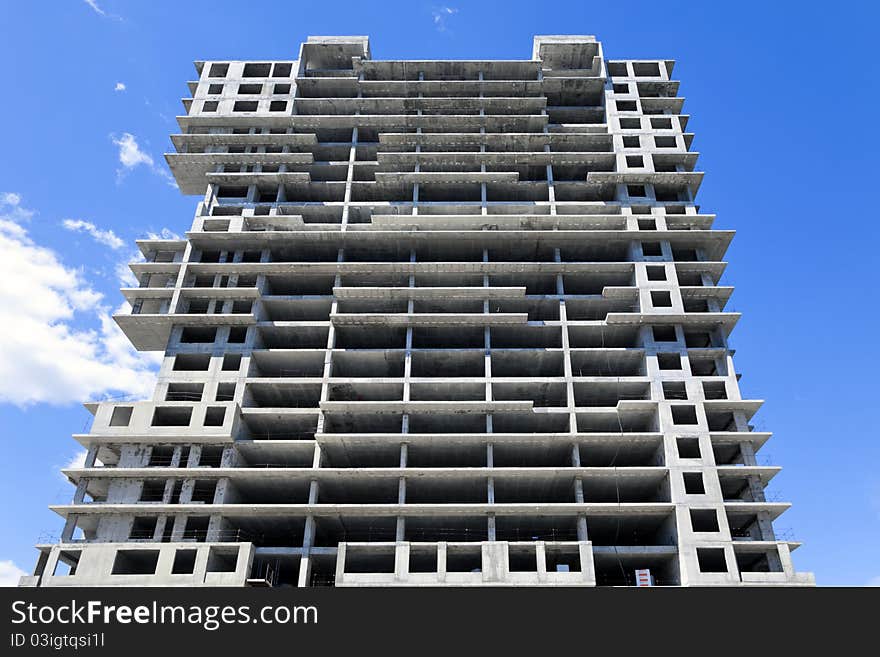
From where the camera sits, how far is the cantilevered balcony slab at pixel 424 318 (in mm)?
52531

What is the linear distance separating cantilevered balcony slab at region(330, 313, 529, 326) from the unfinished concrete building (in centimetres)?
18

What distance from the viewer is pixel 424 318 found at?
5278 cm

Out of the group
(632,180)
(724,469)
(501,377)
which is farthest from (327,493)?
(632,180)

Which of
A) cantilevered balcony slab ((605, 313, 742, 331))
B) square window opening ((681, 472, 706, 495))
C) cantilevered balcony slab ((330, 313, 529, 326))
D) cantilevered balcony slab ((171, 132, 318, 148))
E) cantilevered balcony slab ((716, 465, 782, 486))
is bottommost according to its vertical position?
square window opening ((681, 472, 706, 495))

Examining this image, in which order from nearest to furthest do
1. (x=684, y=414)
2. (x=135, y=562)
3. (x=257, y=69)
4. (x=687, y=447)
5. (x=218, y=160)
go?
(x=135, y=562)
(x=687, y=447)
(x=684, y=414)
(x=218, y=160)
(x=257, y=69)

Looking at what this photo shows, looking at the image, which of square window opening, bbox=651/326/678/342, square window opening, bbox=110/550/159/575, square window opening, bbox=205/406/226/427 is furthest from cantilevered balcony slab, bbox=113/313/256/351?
square window opening, bbox=651/326/678/342

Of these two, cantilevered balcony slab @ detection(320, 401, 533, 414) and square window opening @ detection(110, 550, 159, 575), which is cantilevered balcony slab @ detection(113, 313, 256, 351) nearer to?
cantilevered balcony slab @ detection(320, 401, 533, 414)

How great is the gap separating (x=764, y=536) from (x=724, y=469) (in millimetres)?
4663

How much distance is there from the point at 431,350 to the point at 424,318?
273 centimetres

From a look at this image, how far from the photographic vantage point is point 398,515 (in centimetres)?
4453

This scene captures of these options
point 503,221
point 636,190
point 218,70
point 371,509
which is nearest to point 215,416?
point 371,509

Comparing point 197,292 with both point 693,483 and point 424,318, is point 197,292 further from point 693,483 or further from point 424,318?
point 693,483

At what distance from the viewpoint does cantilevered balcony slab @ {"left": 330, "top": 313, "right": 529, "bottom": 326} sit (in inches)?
2068
